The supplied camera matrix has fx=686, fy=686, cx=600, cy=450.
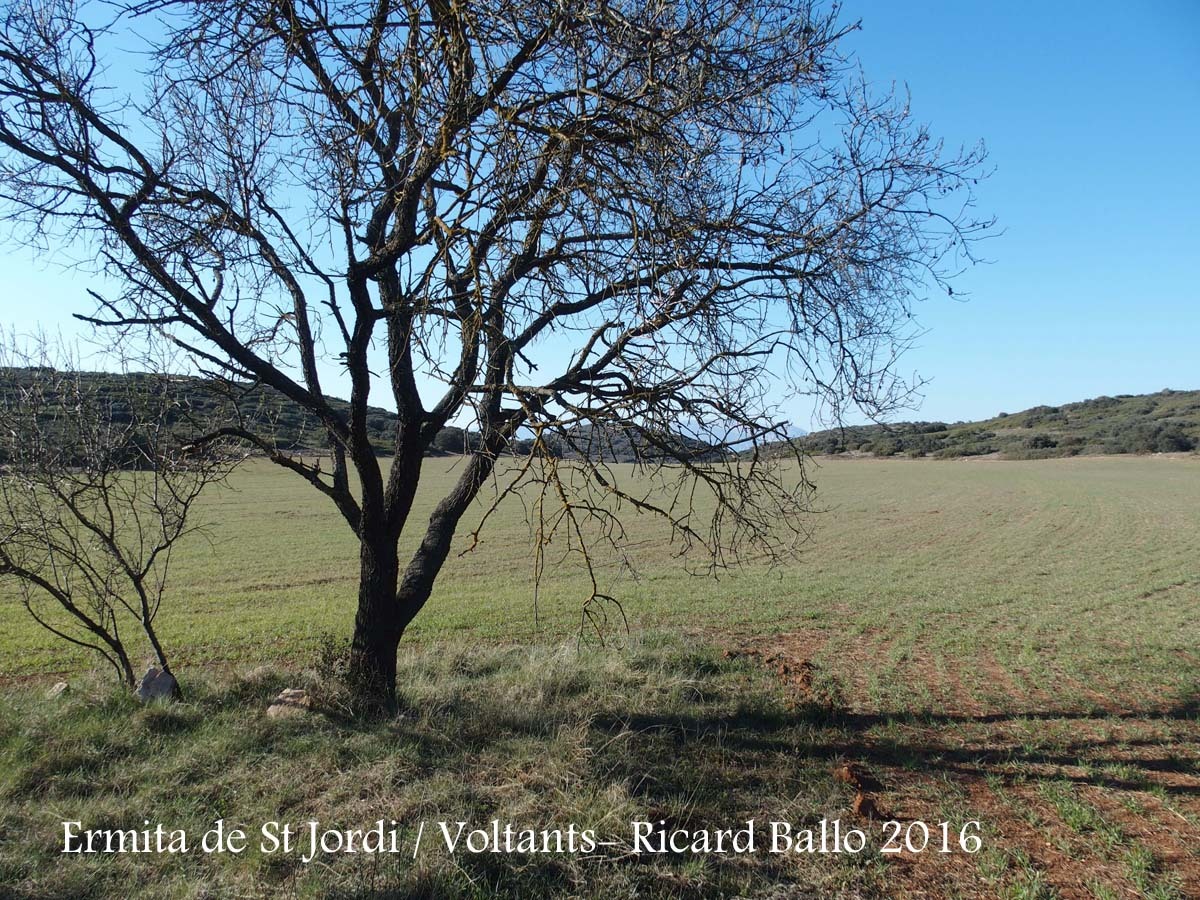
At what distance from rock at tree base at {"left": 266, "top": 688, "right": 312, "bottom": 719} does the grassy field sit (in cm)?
15

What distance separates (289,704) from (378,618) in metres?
0.96

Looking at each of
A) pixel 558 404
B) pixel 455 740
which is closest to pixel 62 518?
pixel 455 740

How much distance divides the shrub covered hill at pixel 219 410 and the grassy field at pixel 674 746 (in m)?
0.91

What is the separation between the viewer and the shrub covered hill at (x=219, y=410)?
5023 millimetres

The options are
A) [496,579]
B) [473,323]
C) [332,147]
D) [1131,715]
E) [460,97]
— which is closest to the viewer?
[473,323]

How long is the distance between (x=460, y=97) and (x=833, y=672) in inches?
285

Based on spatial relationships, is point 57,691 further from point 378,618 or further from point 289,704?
point 378,618

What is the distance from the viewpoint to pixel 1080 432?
86.4 metres

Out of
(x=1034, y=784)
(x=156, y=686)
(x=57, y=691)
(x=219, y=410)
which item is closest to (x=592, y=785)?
(x=1034, y=784)

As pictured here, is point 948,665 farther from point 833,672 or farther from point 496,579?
point 496,579

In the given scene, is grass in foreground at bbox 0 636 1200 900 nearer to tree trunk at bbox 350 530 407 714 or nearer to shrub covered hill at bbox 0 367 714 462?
tree trunk at bbox 350 530 407 714

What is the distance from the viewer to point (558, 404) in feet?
15.5

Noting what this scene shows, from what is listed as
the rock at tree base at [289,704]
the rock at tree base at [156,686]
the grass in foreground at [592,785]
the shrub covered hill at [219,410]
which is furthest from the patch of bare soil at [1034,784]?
the rock at tree base at [156,686]

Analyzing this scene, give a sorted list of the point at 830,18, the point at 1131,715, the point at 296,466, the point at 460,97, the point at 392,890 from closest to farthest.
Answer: the point at 392,890
the point at 460,97
the point at 830,18
the point at 296,466
the point at 1131,715
